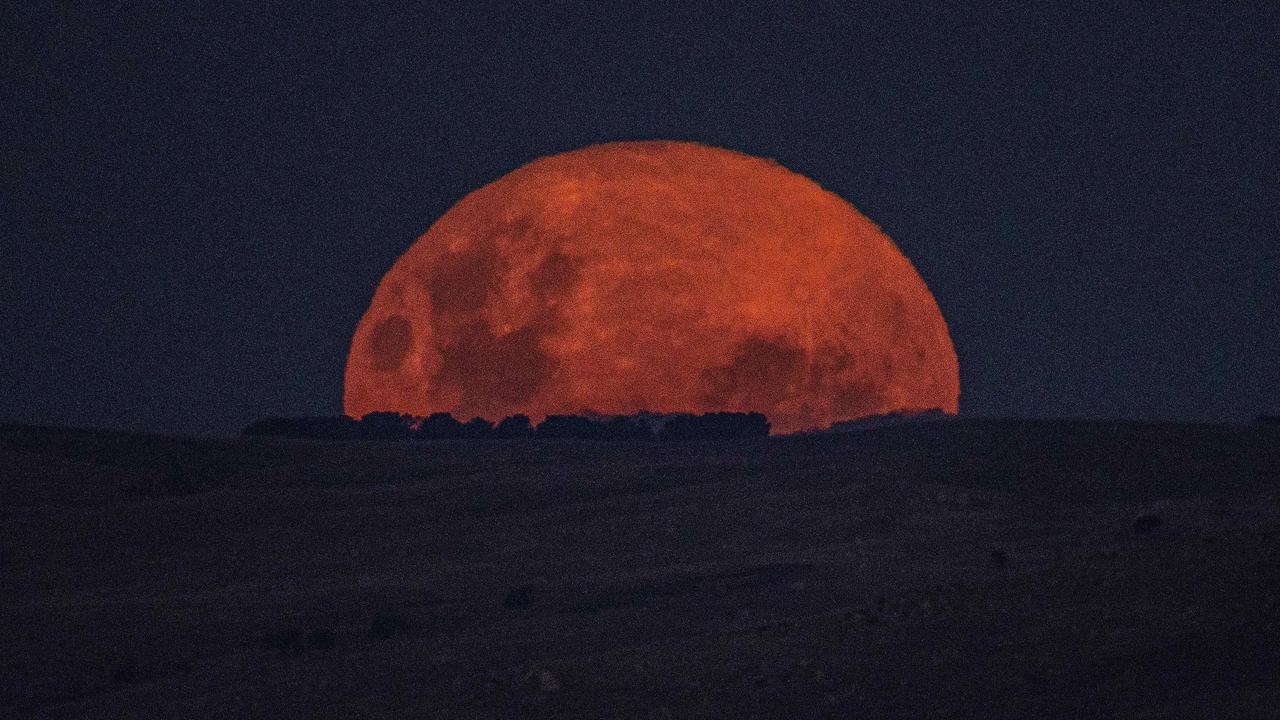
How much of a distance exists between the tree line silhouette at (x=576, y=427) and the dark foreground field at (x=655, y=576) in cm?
171

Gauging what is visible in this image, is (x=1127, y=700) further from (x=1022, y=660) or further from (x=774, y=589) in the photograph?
(x=774, y=589)

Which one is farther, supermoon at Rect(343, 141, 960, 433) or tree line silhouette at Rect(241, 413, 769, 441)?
supermoon at Rect(343, 141, 960, 433)

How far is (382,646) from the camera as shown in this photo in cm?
2178

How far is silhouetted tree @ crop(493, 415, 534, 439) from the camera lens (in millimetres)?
43375

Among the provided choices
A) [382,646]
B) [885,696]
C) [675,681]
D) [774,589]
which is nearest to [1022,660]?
[885,696]

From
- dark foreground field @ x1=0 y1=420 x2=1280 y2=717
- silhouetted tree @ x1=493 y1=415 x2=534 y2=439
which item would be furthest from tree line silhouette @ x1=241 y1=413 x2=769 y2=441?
dark foreground field @ x1=0 y1=420 x2=1280 y2=717

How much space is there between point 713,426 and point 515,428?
485cm

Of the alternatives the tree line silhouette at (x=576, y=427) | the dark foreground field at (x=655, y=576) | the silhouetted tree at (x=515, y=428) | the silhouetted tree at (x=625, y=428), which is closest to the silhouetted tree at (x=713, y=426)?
the tree line silhouette at (x=576, y=427)

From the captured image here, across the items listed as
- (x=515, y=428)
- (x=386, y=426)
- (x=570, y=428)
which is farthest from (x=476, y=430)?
(x=386, y=426)

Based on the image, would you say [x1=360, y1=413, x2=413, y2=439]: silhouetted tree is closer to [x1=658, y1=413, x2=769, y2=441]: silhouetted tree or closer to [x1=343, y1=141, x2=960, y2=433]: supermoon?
[x1=343, y1=141, x2=960, y2=433]: supermoon

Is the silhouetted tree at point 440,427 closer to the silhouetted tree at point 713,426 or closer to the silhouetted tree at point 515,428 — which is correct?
the silhouetted tree at point 515,428

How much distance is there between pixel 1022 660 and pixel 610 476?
57.9ft

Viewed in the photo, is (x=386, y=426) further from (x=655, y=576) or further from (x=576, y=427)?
(x=655, y=576)

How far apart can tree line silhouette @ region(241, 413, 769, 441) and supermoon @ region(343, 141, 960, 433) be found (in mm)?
354
